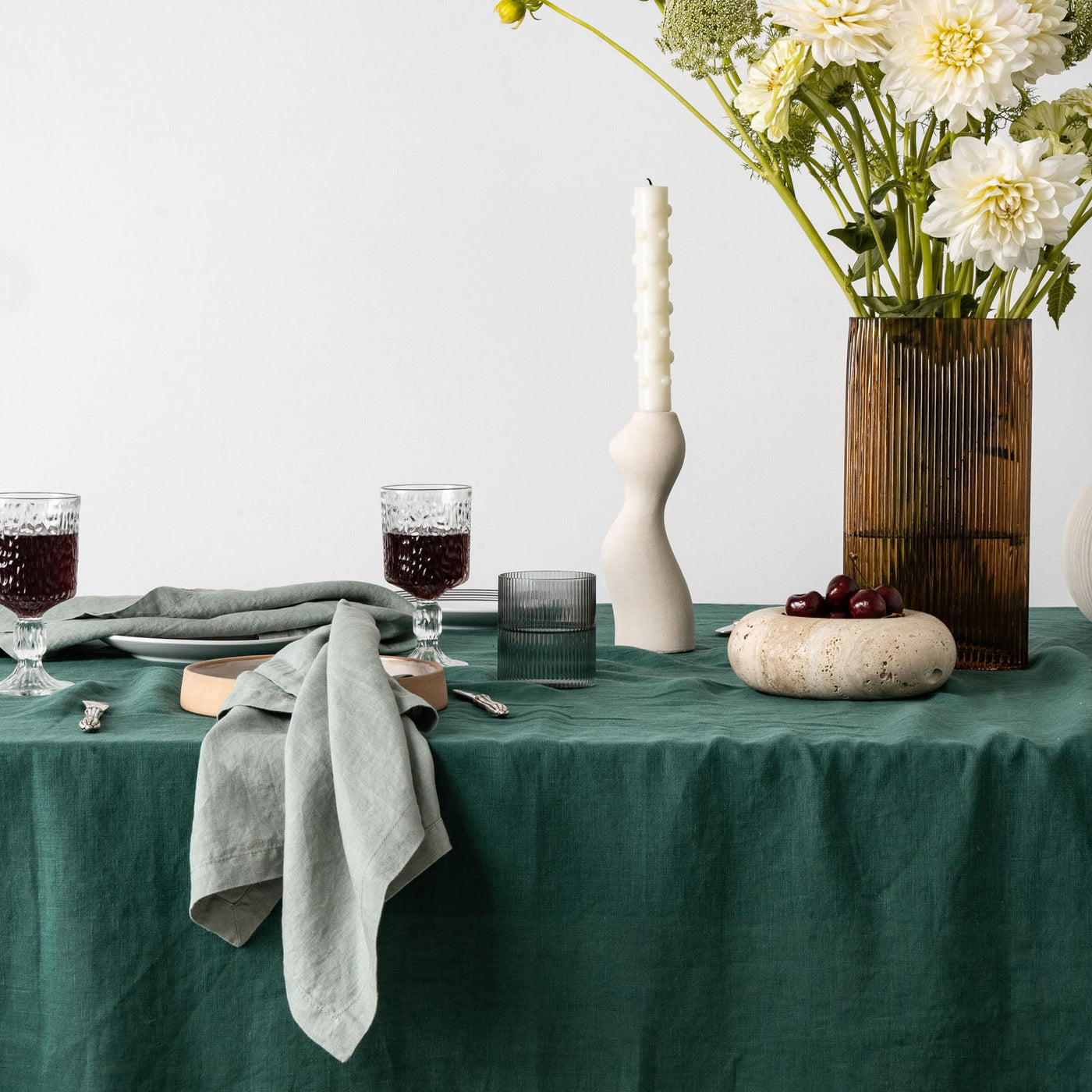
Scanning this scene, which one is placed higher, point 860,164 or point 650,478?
point 860,164

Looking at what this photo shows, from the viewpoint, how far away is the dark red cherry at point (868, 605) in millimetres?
1103

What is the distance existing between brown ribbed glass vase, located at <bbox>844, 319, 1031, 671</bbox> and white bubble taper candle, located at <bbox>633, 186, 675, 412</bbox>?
213 mm

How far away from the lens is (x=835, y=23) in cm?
109

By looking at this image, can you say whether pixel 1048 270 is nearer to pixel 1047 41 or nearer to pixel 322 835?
pixel 1047 41

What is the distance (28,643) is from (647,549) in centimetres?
61

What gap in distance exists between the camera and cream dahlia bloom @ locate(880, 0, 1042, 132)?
1.07 metres

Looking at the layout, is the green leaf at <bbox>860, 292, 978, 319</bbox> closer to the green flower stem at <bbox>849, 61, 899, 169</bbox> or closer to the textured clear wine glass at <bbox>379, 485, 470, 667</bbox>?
the green flower stem at <bbox>849, 61, 899, 169</bbox>

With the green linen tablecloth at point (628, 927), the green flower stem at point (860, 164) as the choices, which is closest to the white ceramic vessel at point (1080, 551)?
the green flower stem at point (860, 164)

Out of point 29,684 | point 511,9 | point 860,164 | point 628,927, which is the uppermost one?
point 511,9

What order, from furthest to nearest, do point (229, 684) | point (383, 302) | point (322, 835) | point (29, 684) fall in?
point (383, 302), point (29, 684), point (229, 684), point (322, 835)

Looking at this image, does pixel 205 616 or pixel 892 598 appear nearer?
pixel 892 598

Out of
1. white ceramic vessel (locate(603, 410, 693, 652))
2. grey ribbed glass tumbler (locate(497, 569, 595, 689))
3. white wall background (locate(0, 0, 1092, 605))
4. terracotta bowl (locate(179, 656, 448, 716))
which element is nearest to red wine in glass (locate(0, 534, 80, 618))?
terracotta bowl (locate(179, 656, 448, 716))

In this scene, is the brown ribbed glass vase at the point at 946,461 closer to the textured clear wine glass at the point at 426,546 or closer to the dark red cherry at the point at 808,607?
the dark red cherry at the point at 808,607

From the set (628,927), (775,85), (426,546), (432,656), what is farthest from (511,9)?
(628,927)
